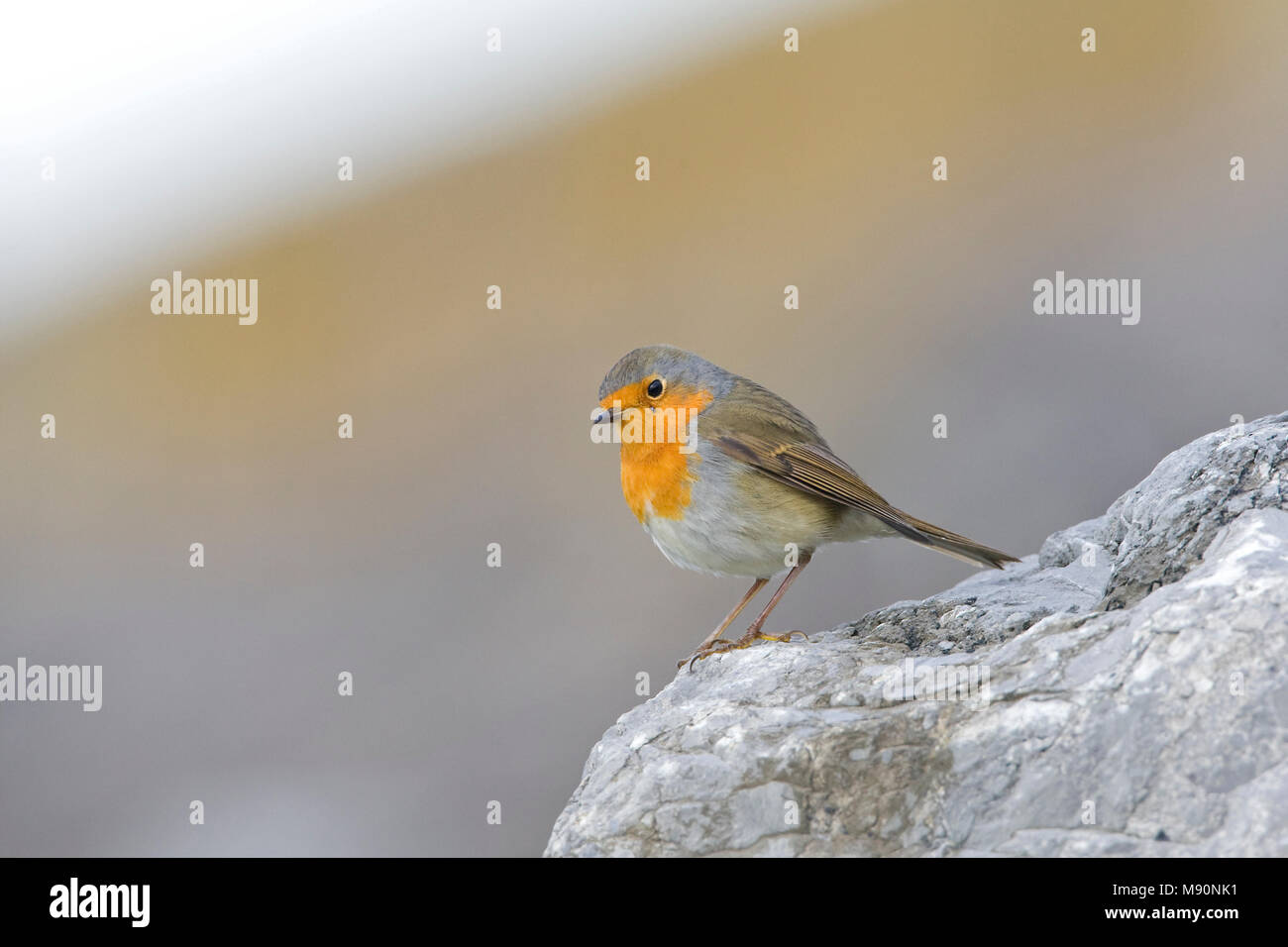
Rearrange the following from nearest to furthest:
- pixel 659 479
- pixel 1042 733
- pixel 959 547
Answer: pixel 1042 733 → pixel 959 547 → pixel 659 479

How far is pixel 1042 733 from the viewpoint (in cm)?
335

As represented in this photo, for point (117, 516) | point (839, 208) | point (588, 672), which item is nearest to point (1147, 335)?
point (839, 208)

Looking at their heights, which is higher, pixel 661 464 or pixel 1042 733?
pixel 661 464

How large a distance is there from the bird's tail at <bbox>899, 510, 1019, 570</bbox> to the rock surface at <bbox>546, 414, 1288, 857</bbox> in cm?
103

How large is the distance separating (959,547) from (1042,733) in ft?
7.81

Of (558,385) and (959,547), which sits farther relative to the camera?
(558,385)

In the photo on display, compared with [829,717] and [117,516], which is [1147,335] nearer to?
[829,717]

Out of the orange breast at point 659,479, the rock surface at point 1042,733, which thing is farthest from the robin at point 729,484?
the rock surface at point 1042,733

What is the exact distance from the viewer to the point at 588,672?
11219 mm

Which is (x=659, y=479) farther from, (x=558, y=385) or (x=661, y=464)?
(x=558, y=385)

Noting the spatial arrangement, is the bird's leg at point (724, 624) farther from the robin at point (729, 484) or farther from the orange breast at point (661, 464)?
the orange breast at point (661, 464)

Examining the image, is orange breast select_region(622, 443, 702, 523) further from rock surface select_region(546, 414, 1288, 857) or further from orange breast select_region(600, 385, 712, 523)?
rock surface select_region(546, 414, 1288, 857)

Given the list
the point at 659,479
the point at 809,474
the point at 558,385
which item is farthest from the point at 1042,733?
the point at 558,385
